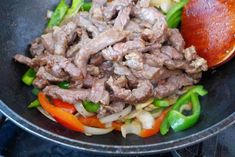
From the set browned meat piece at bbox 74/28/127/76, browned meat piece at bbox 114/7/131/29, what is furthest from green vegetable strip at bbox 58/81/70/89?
browned meat piece at bbox 114/7/131/29

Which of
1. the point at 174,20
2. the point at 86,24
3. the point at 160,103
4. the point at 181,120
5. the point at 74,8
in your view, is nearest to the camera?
the point at 181,120

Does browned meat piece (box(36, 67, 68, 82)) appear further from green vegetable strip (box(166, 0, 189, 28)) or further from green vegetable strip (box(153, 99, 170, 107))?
green vegetable strip (box(166, 0, 189, 28))

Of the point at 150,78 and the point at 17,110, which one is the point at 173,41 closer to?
the point at 150,78

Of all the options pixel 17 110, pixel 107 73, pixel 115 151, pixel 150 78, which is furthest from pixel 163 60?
pixel 17 110

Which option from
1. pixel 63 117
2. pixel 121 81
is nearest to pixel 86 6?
pixel 121 81

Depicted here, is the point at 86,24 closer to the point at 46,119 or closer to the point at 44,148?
the point at 46,119
